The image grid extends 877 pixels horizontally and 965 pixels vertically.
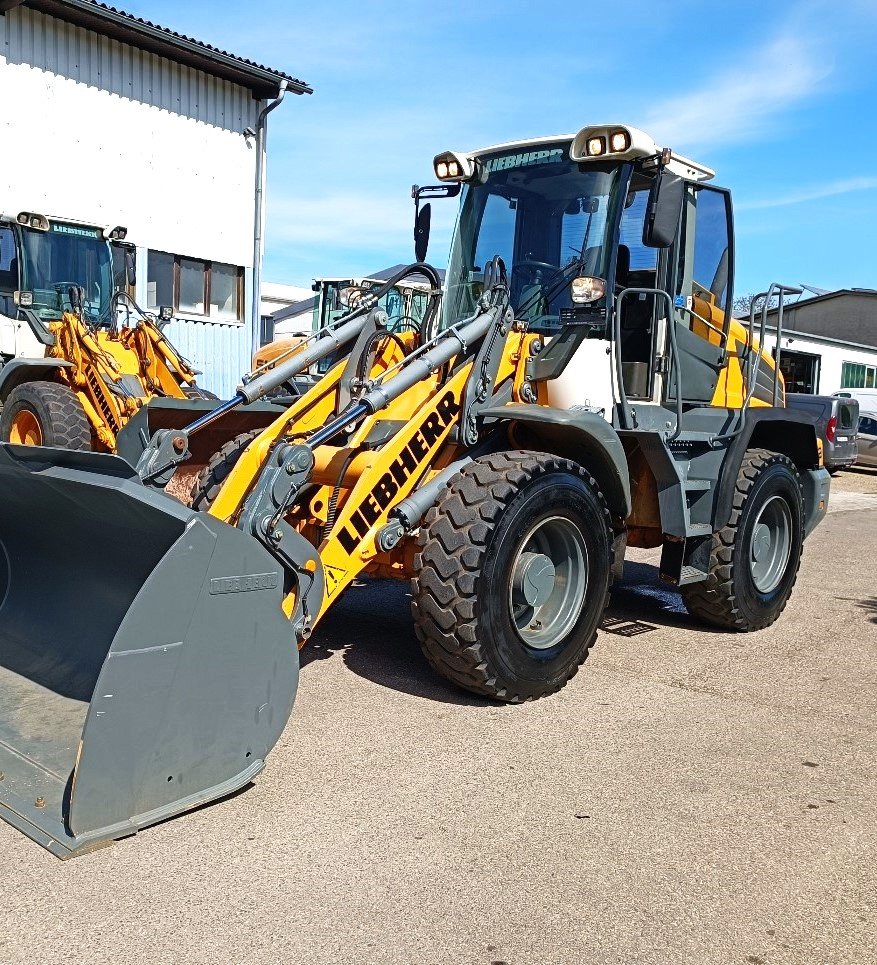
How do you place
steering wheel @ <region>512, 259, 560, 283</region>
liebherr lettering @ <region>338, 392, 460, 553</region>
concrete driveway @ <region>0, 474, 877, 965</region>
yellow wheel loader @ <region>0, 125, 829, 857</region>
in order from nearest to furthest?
concrete driveway @ <region>0, 474, 877, 965</region>, yellow wheel loader @ <region>0, 125, 829, 857</region>, liebherr lettering @ <region>338, 392, 460, 553</region>, steering wheel @ <region>512, 259, 560, 283</region>

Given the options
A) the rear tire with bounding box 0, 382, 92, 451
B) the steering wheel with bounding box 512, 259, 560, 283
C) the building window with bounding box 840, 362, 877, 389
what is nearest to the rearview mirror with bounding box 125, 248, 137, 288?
the rear tire with bounding box 0, 382, 92, 451

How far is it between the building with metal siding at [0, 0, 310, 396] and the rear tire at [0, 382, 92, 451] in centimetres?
681

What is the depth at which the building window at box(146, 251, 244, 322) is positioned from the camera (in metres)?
18.0

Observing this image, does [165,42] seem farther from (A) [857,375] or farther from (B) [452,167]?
(A) [857,375]

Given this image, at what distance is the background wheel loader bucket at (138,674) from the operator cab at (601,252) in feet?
7.77

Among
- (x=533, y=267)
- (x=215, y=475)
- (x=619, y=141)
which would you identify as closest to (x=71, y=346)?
(x=215, y=475)

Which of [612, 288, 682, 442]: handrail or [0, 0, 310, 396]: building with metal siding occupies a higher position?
[0, 0, 310, 396]: building with metal siding

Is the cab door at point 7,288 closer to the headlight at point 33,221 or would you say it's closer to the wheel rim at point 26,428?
the headlight at point 33,221

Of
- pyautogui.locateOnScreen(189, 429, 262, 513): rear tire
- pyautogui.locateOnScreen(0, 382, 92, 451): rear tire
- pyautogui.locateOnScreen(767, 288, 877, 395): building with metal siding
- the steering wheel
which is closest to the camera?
pyautogui.locateOnScreen(189, 429, 262, 513): rear tire

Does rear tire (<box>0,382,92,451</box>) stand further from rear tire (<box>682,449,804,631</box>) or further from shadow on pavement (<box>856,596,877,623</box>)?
shadow on pavement (<box>856,596,877,623</box>)

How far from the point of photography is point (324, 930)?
9.32 feet

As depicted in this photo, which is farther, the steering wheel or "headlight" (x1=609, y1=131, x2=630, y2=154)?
the steering wheel

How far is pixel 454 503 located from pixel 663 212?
6.12 ft

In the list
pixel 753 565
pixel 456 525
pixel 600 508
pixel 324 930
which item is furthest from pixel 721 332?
pixel 324 930
